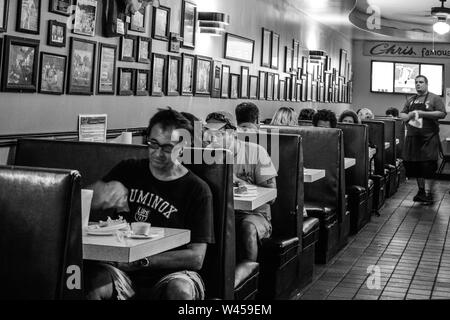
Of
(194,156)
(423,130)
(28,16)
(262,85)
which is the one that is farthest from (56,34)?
(423,130)

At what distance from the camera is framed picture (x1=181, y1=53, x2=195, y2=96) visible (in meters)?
7.03

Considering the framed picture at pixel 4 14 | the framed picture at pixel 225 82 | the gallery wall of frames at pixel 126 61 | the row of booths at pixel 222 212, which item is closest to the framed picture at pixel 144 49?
the gallery wall of frames at pixel 126 61

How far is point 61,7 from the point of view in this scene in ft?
15.7

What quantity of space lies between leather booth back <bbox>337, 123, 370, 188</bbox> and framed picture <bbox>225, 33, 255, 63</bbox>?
1.62 m

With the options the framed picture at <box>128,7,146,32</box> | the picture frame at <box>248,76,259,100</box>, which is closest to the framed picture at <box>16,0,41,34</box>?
the framed picture at <box>128,7,146,32</box>

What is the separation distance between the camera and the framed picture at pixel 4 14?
4.20 metres

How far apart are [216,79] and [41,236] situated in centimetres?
563

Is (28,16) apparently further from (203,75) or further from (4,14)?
(203,75)

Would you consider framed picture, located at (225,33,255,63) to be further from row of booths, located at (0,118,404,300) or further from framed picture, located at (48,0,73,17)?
framed picture, located at (48,0,73,17)

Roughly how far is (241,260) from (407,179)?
9898 millimetres

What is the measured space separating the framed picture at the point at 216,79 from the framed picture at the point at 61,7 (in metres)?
3.15

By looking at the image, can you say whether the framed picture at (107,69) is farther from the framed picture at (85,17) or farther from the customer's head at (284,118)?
the customer's head at (284,118)

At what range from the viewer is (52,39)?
15.6ft

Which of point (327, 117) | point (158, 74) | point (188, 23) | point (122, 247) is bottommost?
point (122, 247)
